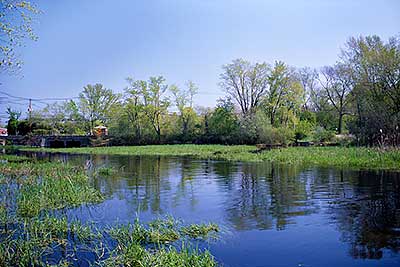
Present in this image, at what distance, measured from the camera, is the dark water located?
27.8ft

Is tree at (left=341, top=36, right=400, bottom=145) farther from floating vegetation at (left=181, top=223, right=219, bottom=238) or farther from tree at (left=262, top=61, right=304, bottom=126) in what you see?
floating vegetation at (left=181, top=223, right=219, bottom=238)

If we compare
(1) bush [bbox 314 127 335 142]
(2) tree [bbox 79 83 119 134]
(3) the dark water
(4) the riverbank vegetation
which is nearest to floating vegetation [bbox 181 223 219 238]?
(4) the riverbank vegetation

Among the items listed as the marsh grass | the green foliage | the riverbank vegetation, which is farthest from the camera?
the green foliage

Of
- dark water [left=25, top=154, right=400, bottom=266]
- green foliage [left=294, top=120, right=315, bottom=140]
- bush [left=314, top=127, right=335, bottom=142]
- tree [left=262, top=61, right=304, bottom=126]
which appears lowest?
dark water [left=25, top=154, right=400, bottom=266]

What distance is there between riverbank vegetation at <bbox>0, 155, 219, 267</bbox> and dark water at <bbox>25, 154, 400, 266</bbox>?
0.88 meters

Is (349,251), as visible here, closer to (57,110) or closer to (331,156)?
(331,156)

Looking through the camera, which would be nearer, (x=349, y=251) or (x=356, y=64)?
→ (x=349, y=251)

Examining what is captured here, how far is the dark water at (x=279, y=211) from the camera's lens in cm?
847

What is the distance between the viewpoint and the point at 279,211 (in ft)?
41.2

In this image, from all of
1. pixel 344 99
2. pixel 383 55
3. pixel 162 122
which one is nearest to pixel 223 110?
pixel 162 122

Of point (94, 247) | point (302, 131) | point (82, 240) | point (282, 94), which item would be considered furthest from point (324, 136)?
point (94, 247)

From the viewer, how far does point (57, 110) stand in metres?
76.0

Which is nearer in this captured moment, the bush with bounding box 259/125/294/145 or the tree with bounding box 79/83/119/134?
the bush with bounding box 259/125/294/145

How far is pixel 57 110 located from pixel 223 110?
36430 mm
